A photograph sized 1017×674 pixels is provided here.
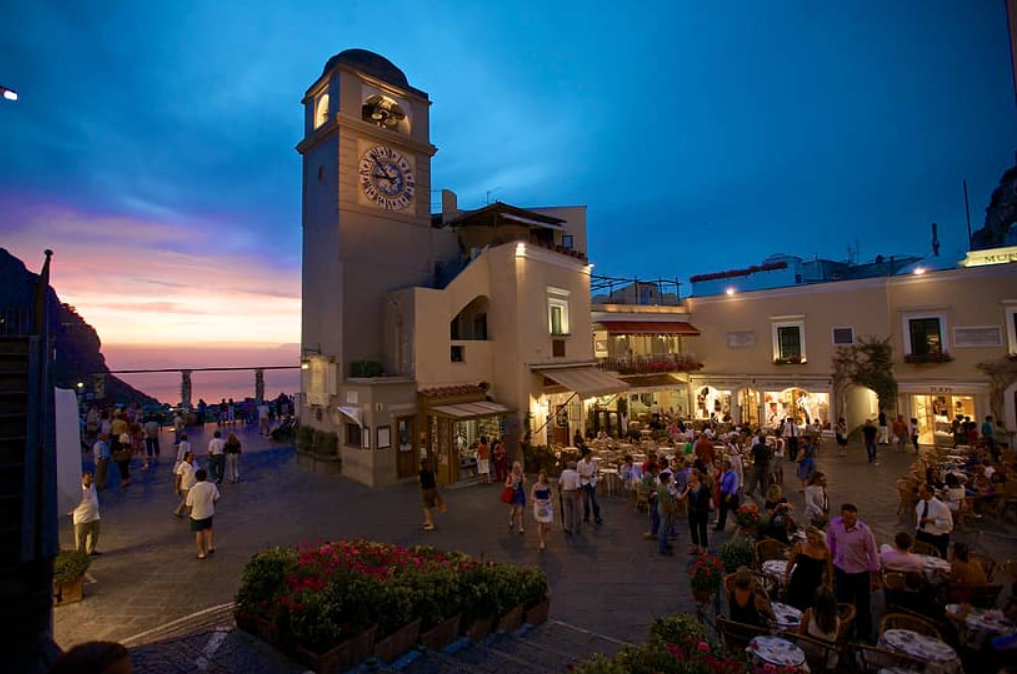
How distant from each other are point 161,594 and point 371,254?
489 inches

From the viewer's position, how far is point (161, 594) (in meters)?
7.60

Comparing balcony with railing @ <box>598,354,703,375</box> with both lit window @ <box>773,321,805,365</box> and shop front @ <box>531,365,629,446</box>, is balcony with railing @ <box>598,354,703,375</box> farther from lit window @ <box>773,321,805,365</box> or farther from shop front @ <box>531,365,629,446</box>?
lit window @ <box>773,321,805,365</box>

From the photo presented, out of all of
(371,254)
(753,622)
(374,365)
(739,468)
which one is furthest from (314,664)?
(371,254)

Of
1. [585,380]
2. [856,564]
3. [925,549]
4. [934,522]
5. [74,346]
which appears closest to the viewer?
[856,564]

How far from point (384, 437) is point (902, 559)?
492 inches

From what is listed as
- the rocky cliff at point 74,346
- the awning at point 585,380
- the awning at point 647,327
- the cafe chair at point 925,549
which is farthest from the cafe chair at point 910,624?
the rocky cliff at point 74,346

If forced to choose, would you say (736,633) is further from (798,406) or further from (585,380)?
(798,406)

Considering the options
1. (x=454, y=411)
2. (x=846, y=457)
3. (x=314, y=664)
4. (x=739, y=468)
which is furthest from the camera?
(x=846, y=457)

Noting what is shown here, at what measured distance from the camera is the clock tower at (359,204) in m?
17.2

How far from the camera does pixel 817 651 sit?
5.20 meters

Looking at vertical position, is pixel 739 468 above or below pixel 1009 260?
below

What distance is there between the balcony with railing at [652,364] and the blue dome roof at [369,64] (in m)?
14.9

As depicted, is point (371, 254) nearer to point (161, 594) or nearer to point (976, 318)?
point (161, 594)

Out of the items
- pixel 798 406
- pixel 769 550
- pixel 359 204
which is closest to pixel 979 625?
pixel 769 550
